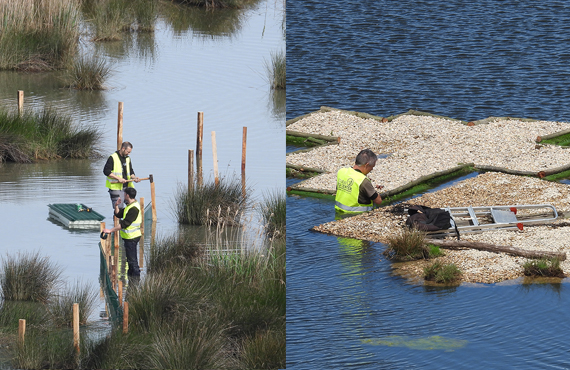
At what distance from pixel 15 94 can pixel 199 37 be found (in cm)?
1215

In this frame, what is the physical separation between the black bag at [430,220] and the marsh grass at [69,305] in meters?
5.11

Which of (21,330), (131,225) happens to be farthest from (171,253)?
(21,330)

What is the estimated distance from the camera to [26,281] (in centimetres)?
1639

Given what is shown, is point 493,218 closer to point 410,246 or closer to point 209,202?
point 410,246

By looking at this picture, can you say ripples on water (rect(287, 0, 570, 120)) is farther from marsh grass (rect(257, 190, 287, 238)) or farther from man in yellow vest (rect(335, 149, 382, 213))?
man in yellow vest (rect(335, 149, 382, 213))

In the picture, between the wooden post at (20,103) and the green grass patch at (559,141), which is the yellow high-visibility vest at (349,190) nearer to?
the green grass patch at (559,141)

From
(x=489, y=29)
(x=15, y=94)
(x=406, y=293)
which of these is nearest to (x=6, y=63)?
(x=15, y=94)

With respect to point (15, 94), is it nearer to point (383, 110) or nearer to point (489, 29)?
point (383, 110)

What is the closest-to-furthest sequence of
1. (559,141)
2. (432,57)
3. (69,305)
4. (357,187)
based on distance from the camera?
(69,305), (357,187), (559,141), (432,57)

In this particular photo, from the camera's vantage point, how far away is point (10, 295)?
16.4 metres

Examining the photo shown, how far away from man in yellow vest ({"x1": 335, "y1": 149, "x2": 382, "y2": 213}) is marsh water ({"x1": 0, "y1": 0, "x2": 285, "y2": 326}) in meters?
3.12

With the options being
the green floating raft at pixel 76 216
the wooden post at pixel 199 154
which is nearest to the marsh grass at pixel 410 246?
the green floating raft at pixel 76 216

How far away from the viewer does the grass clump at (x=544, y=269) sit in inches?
651

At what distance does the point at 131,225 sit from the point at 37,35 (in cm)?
1866
